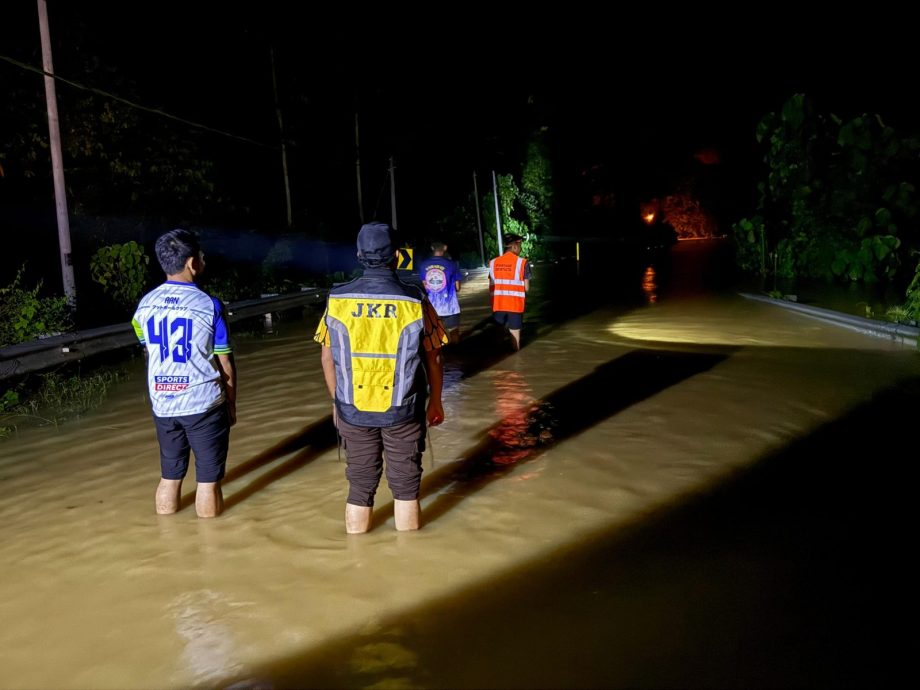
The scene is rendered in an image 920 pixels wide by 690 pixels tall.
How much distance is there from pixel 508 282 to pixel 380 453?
733 cm

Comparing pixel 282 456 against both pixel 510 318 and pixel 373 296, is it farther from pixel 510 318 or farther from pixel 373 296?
pixel 510 318

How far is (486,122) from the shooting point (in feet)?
168

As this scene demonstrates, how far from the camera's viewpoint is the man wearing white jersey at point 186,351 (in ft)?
17.2

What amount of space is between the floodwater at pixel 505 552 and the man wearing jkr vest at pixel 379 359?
713 mm

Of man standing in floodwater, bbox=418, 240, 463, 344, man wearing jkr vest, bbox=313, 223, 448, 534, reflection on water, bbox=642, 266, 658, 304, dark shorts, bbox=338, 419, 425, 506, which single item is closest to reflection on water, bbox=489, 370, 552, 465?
man standing in floodwater, bbox=418, 240, 463, 344

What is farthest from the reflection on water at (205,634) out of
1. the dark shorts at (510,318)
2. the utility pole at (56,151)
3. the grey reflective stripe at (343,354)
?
the utility pole at (56,151)

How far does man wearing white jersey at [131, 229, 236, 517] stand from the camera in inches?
207

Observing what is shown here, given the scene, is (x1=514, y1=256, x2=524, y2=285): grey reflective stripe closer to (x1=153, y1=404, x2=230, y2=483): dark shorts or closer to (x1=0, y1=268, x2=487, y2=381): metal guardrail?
(x1=0, y1=268, x2=487, y2=381): metal guardrail

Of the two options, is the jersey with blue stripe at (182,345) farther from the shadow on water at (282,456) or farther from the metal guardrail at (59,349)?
the metal guardrail at (59,349)

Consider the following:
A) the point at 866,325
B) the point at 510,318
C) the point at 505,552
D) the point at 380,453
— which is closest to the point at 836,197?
the point at 866,325

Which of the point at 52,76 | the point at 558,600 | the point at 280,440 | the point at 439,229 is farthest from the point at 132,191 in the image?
the point at 439,229

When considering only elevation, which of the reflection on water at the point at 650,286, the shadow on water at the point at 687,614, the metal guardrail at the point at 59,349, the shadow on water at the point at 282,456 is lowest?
the shadow on water at the point at 687,614

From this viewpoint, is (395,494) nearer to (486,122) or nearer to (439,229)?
(439,229)

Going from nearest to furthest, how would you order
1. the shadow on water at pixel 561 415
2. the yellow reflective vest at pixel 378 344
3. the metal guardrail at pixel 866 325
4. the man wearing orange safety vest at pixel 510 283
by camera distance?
the yellow reflective vest at pixel 378 344 → the shadow on water at pixel 561 415 → the man wearing orange safety vest at pixel 510 283 → the metal guardrail at pixel 866 325
